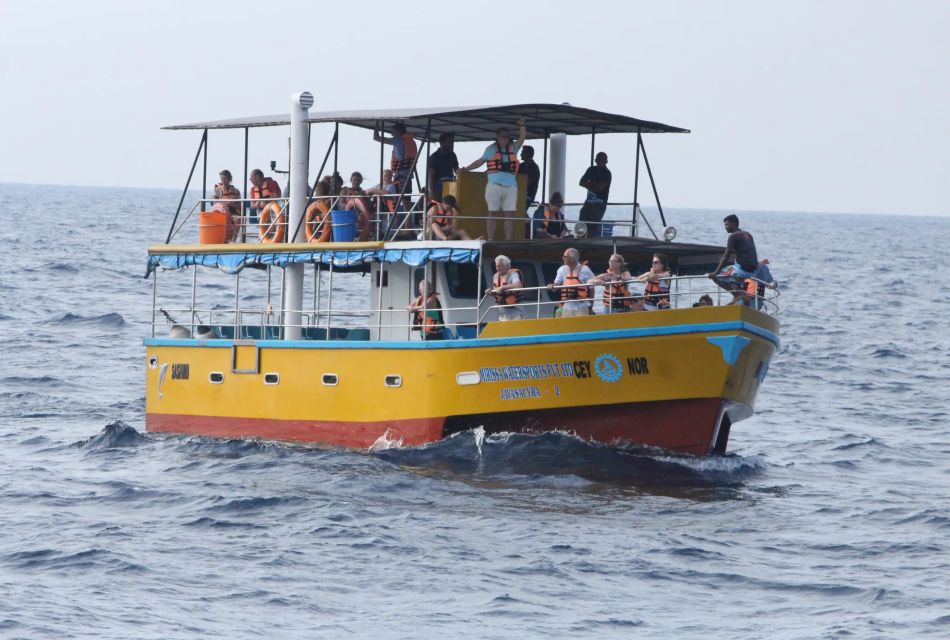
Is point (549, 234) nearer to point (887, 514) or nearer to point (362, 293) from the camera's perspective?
point (887, 514)

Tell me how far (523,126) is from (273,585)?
9959mm

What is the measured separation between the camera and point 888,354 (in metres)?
41.0

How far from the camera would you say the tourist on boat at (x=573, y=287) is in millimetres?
21359

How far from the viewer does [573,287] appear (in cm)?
2134

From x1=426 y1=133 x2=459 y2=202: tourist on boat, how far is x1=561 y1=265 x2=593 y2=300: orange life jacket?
10.2 ft

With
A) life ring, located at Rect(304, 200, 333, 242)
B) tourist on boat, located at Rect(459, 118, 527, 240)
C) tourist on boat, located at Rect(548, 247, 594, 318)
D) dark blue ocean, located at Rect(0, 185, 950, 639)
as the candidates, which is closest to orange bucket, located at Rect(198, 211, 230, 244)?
life ring, located at Rect(304, 200, 333, 242)

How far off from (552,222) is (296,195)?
4.09 m

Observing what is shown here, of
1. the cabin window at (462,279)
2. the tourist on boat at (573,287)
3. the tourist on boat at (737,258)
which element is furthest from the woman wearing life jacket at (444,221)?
the tourist on boat at (737,258)

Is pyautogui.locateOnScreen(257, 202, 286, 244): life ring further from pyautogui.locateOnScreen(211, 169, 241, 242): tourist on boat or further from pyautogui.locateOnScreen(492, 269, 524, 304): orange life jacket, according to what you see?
pyautogui.locateOnScreen(492, 269, 524, 304): orange life jacket

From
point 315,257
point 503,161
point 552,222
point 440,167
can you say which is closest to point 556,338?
point 503,161

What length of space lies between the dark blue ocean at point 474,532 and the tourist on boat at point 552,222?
398 centimetres

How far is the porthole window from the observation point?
22.2 m

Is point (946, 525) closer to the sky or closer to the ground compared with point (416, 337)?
closer to the ground

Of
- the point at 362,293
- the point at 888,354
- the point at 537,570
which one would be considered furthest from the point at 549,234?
the point at 362,293
